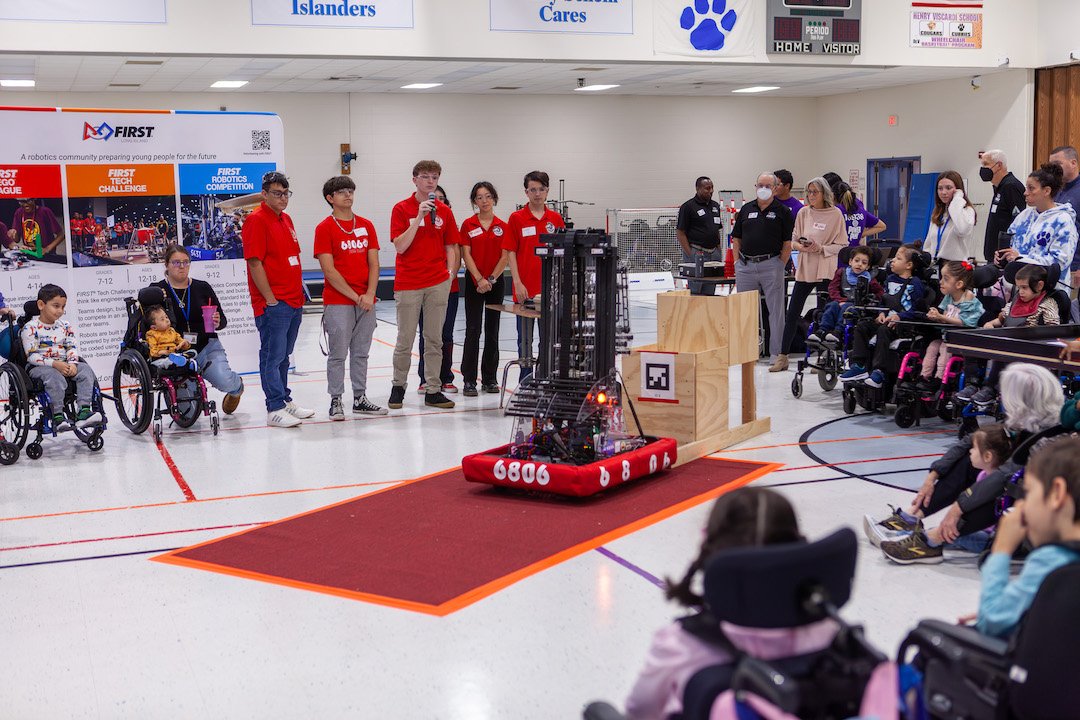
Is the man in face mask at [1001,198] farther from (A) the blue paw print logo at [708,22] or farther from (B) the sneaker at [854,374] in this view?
(A) the blue paw print logo at [708,22]

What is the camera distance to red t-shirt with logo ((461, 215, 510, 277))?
8367mm

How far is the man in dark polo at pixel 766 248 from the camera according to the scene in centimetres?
927

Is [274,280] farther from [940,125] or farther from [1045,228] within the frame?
[940,125]

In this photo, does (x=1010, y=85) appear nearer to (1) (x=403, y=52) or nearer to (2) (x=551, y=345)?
(1) (x=403, y=52)

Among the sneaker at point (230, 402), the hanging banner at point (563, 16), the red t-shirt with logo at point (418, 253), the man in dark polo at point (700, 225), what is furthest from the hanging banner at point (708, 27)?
the sneaker at point (230, 402)

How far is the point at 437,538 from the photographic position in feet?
15.9

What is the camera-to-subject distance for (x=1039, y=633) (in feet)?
7.36

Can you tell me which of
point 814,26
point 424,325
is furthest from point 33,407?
point 814,26

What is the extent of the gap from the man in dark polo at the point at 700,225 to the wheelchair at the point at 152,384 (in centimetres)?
540

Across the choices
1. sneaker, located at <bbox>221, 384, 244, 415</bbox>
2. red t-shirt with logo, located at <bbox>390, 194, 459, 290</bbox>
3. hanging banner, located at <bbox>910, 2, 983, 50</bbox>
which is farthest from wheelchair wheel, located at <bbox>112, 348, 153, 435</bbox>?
hanging banner, located at <bbox>910, 2, 983, 50</bbox>

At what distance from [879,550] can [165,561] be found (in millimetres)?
2855

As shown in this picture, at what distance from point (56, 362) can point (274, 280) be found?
4.58 feet

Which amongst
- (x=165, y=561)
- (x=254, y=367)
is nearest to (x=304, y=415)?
(x=254, y=367)

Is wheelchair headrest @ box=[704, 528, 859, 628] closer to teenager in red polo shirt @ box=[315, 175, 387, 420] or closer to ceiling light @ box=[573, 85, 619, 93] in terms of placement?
teenager in red polo shirt @ box=[315, 175, 387, 420]
